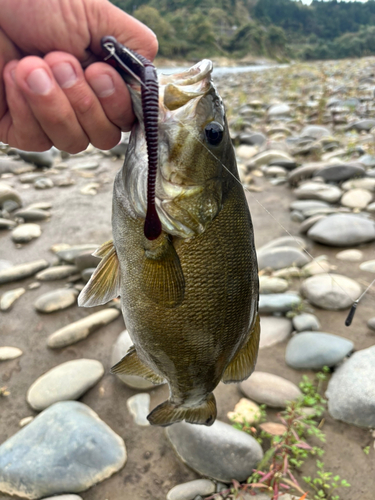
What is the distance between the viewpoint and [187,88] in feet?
4.16

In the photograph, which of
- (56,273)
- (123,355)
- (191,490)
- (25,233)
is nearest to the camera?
(191,490)

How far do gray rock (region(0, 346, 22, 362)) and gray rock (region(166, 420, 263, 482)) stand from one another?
1.92 metres

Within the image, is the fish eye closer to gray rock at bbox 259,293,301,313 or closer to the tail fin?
the tail fin

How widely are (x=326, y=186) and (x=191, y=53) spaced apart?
56.5 meters

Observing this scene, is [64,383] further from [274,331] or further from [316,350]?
[316,350]

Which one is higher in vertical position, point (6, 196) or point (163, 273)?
point (163, 273)

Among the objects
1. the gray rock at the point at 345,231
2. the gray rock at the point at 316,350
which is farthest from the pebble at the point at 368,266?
the gray rock at the point at 316,350

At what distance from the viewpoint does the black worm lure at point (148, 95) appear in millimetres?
1080

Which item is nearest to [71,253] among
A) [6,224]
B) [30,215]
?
[6,224]

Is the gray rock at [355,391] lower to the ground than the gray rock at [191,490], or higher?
higher

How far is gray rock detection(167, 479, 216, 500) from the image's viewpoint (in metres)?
2.49

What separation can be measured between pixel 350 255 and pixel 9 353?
13.7ft

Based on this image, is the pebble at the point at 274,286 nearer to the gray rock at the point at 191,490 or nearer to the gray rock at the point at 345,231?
the gray rock at the point at 345,231

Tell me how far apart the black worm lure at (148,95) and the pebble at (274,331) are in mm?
2717
